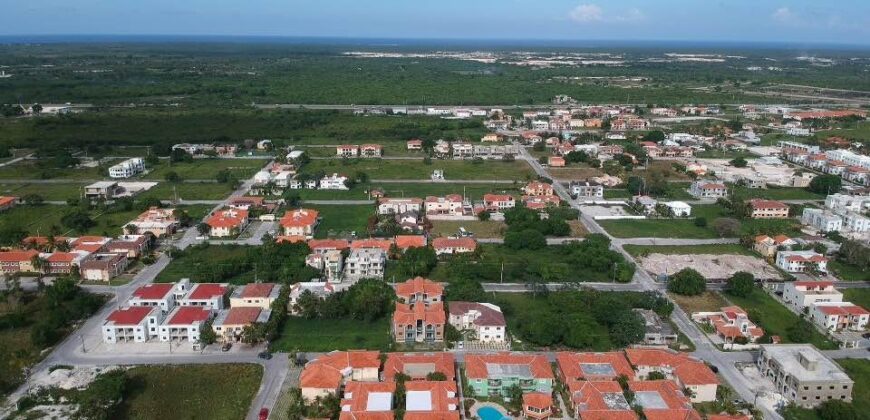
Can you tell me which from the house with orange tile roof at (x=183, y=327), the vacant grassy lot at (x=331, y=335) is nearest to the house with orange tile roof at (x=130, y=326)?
the house with orange tile roof at (x=183, y=327)

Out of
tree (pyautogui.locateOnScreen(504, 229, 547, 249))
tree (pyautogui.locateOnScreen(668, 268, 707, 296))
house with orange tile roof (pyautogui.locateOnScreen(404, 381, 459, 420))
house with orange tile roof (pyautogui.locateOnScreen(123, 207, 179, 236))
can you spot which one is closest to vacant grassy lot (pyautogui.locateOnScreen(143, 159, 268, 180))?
house with orange tile roof (pyautogui.locateOnScreen(123, 207, 179, 236))

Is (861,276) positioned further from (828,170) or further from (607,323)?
(828,170)

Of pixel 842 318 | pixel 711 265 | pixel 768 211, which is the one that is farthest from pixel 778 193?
pixel 842 318

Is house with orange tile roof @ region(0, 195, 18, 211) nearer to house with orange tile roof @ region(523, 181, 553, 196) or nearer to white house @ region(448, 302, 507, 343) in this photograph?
white house @ region(448, 302, 507, 343)

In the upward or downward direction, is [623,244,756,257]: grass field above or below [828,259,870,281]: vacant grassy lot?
above

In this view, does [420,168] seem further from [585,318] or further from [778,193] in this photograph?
[585,318]
